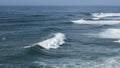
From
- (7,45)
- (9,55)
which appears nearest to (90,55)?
(9,55)

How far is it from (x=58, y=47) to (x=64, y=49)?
118cm

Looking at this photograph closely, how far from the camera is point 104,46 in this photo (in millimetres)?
26781

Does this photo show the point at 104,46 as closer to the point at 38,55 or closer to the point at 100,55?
the point at 100,55

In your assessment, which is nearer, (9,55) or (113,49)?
(9,55)

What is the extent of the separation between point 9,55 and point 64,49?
5309mm

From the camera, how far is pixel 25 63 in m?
19.9

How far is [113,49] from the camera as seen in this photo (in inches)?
979

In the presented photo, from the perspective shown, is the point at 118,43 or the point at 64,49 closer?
the point at 64,49

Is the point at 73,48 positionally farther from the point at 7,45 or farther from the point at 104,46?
the point at 7,45

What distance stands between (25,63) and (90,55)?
214 inches

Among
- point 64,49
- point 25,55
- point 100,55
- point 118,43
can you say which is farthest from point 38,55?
point 118,43

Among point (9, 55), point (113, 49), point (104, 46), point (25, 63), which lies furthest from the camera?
point (104, 46)

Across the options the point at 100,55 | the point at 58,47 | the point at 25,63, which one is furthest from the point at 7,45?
the point at 100,55

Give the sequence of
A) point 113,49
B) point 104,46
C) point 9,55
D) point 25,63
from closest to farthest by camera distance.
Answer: point 25,63, point 9,55, point 113,49, point 104,46
